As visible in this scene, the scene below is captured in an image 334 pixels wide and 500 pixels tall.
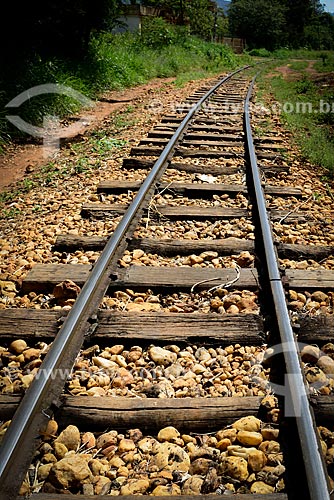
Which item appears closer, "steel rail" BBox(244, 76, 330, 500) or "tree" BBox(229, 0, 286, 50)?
"steel rail" BBox(244, 76, 330, 500)

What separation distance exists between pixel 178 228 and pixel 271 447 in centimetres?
226

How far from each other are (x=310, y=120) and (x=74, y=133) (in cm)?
501

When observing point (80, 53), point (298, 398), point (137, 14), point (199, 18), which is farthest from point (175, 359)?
point (137, 14)

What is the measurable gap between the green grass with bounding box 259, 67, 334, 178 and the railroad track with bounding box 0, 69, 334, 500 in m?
2.63

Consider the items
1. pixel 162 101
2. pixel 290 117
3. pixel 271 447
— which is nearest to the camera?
pixel 271 447

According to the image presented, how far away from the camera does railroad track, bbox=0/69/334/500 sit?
1.64 m

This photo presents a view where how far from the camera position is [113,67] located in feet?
42.4

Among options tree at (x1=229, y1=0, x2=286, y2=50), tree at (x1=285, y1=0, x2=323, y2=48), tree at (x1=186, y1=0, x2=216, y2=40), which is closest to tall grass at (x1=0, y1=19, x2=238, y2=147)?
tree at (x1=186, y1=0, x2=216, y2=40)

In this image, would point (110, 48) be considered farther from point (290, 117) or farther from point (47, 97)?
point (290, 117)

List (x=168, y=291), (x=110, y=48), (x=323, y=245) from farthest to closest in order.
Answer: (x=110, y=48) → (x=323, y=245) → (x=168, y=291)

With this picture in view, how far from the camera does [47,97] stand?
8.38 m

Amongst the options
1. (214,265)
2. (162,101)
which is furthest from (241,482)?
(162,101)

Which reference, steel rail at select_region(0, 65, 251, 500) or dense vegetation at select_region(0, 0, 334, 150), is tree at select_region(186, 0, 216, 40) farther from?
steel rail at select_region(0, 65, 251, 500)

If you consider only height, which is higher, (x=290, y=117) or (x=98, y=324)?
(x=290, y=117)
